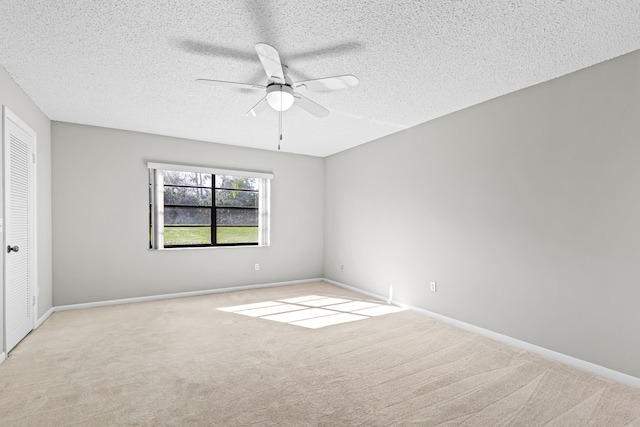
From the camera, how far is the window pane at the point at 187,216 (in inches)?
195

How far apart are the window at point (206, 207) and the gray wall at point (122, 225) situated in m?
0.14

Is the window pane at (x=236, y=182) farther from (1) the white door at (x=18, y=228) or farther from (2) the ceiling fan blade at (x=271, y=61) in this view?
(2) the ceiling fan blade at (x=271, y=61)

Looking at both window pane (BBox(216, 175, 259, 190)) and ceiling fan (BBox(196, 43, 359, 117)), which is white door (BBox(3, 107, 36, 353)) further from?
window pane (BBox(216, 175, 259, 190))

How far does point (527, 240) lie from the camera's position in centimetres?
301

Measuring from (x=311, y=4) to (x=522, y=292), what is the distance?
3085 mm

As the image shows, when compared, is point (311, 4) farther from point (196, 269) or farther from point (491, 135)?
point (196, 269)

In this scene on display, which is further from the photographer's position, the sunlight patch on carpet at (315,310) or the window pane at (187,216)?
the window pane at (187,216)

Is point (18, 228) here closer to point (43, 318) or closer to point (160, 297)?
point (43, 318)

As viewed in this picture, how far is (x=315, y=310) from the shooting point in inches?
166

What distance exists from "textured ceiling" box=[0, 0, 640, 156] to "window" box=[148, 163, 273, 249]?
151 centimetres

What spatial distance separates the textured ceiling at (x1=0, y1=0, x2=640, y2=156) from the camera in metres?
1.94

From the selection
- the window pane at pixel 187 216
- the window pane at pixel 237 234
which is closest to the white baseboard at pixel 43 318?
the window pane at pixel 187 216

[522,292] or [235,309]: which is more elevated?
[522,292]

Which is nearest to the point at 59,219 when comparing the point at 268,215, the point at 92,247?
the point at 92,247
